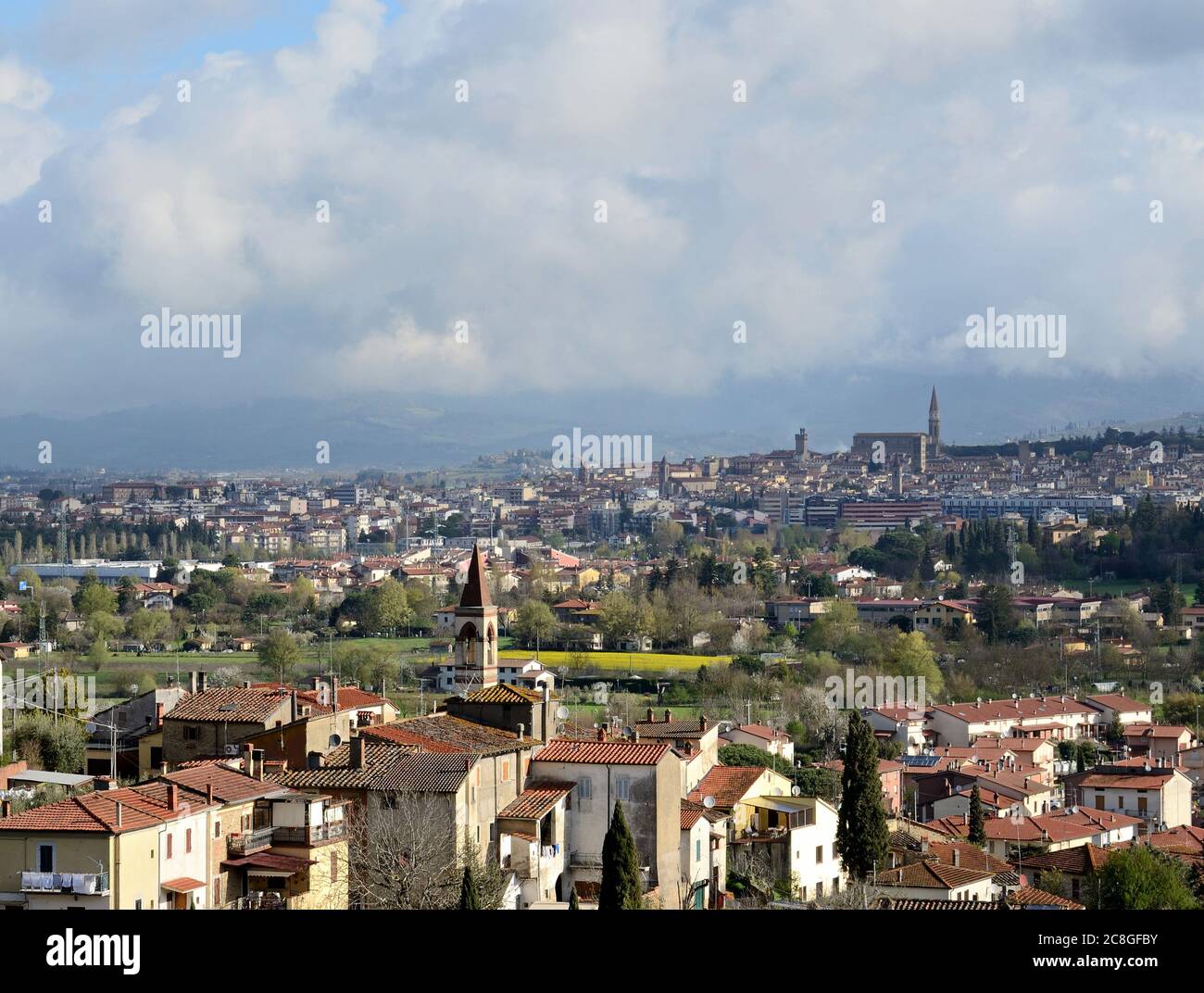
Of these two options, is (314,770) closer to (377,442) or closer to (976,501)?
(976,501)

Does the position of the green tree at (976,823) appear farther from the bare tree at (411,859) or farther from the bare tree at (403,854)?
the bare tree at (403,854)

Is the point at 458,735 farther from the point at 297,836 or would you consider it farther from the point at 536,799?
the point at 297,836

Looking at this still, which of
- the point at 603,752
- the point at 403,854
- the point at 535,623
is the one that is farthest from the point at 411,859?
the point at 535,623

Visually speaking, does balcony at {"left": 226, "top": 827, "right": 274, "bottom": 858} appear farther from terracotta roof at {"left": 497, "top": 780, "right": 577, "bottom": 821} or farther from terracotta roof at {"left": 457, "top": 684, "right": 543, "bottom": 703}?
terracotta roof at {"left": 457, "top": 684, "right": 543, "bottom": 703}

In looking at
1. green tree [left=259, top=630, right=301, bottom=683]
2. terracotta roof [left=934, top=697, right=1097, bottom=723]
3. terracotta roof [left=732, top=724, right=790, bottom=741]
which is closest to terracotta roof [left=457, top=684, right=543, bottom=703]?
terracotta roof [left=732, top=724, right=790, bottom=741]
